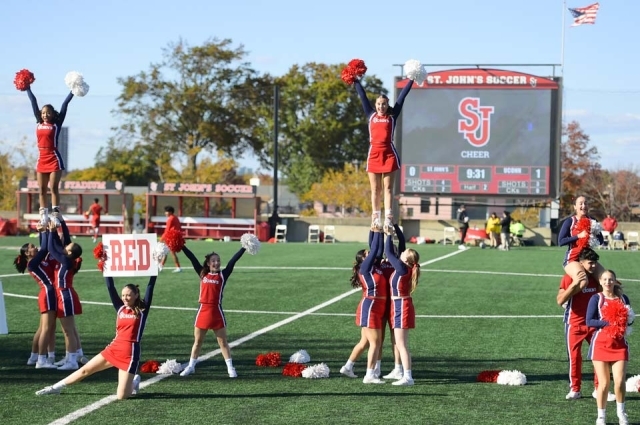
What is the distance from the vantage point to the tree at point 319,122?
7369 cm

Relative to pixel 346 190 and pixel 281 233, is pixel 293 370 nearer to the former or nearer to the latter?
pixel 281 233

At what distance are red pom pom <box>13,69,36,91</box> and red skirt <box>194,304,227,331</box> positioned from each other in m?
3.59

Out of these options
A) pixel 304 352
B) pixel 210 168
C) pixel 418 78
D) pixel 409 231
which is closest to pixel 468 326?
pixel 304 352

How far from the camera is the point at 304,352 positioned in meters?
11.4

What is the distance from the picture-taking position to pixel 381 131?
10.5 meters

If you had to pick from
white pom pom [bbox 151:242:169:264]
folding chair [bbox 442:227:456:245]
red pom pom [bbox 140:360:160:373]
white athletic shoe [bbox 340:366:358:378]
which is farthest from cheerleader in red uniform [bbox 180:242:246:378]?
folding chair [bbox 442:227:456:245]

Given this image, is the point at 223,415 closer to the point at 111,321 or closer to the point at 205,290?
the point at 205,290

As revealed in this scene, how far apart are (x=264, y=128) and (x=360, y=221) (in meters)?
26.5

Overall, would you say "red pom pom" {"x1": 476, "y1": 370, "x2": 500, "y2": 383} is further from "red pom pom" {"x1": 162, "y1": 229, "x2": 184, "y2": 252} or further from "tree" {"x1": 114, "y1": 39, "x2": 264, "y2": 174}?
"tree" {"x1": 114, "y1": 39, "x2": 264, "y2": 174}

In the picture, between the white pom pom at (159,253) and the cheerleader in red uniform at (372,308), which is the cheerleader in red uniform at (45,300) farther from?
Result: the cheerleader in red uniform at (372,308)

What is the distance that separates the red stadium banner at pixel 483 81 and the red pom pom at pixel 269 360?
92.1 feet

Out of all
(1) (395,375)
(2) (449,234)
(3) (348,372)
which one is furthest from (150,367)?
(2) (449,234)

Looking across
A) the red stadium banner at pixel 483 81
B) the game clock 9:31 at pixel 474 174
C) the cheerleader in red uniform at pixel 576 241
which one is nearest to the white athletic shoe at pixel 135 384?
the cheerleader in red uniform at pixel 576 241

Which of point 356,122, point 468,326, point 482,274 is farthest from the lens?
point 356,122
